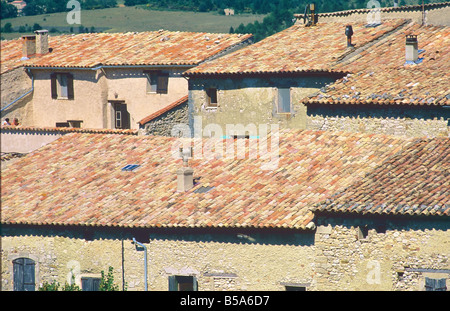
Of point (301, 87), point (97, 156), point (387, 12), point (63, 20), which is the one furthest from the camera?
point (63, 20)

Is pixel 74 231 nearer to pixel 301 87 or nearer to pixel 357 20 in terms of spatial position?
pixel 301 87

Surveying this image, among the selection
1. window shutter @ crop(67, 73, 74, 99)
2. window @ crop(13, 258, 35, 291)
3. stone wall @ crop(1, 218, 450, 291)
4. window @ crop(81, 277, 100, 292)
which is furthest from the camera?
window shutter @ crop(67, 73, 74, 99)

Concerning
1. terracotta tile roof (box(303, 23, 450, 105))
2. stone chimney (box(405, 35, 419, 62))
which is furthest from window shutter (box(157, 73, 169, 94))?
stone chimney (box(405, 35, 419, 62))

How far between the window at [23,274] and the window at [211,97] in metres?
11.1

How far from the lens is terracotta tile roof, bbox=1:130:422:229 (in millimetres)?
25766

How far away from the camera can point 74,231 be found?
27000mm

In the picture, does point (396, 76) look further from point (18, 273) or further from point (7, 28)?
point (7, 28)

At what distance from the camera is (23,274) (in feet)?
90.5

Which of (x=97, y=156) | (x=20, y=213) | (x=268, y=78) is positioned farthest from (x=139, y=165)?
(x=268, y=78)

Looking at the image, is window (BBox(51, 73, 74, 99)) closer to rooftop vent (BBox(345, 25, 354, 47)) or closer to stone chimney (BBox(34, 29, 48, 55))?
stone chimney (BBox(34, 29, 48, 55))

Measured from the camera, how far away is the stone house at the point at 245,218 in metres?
24.1

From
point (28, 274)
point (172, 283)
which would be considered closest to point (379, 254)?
point (172, 283)

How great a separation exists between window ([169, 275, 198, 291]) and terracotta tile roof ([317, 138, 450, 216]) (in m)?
3.90

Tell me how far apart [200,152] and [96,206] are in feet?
12.8
